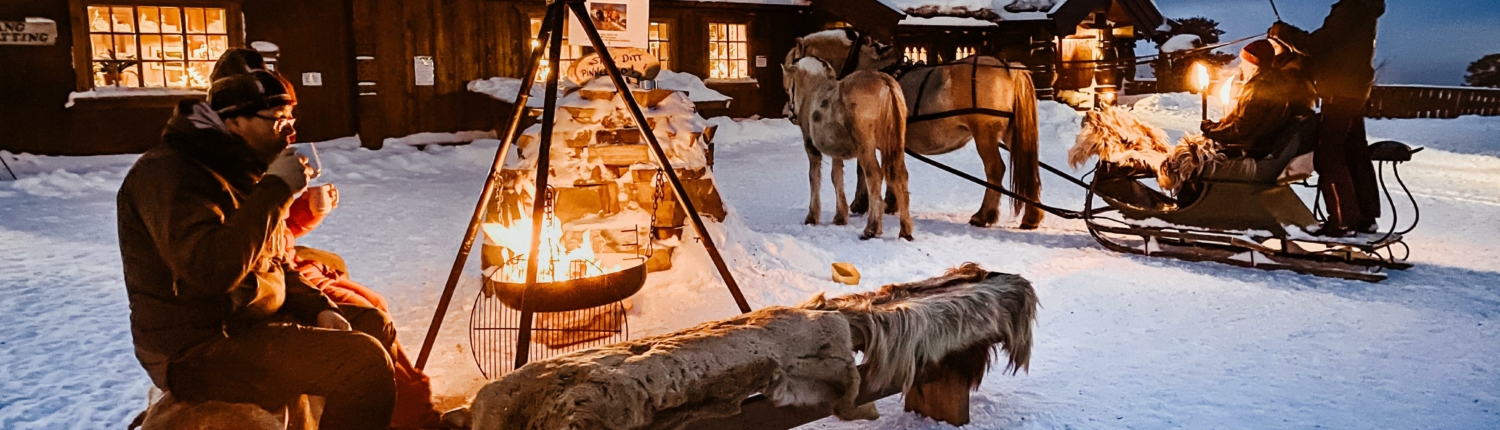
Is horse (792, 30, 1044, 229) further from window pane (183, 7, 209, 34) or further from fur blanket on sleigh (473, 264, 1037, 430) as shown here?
window pane (183, 7, 209, 34)

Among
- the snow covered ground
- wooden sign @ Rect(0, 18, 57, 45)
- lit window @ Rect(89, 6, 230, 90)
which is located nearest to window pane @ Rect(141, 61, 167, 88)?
lit window @ Rect(89, 6, 230, 90)

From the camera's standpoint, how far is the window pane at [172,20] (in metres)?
13.0

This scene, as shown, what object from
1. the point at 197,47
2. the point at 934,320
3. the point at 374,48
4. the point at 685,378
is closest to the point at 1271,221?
the point at 934,320

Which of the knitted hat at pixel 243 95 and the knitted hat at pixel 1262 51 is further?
the knitted hat at pixel 1262 51

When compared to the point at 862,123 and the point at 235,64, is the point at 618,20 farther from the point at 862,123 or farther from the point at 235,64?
the point at 862,123

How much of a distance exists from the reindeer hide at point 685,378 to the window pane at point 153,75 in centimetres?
1313

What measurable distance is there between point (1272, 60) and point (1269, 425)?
12.9 feet

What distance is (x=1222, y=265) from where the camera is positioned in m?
6.94

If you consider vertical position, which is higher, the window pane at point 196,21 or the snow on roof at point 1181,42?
the snow on roof at point 1181,42

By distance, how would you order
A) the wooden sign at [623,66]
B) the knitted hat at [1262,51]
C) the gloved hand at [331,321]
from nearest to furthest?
the gloved hand at [331,321] → the wooden sign at [623,66] → the knitted hat at [1262,51]

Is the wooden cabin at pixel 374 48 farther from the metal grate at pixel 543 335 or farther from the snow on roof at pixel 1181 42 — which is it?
the metal grate at pixel 543 335

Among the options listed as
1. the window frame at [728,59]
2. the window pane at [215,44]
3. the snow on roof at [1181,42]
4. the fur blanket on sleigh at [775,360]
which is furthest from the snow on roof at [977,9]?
the fur blanket on sleigh at [775,360]

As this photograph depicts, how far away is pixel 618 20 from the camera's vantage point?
187 inches

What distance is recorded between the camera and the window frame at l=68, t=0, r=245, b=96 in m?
12.3
